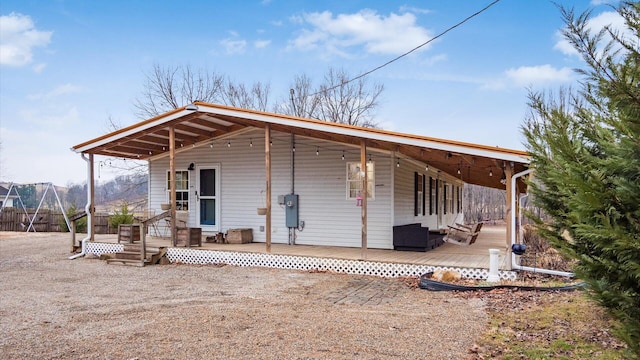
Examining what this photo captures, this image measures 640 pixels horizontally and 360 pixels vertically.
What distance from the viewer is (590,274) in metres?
2.66

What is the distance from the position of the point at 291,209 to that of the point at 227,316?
19.8 ft

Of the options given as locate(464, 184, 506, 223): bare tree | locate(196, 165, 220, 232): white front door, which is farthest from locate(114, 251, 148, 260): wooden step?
locate(464, 184, 506, 223): bare tree

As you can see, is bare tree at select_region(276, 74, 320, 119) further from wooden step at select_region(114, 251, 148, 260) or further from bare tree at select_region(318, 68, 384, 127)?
wooden step at select_region(114, 251, 148, 260)

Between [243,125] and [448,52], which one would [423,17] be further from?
[243,125]

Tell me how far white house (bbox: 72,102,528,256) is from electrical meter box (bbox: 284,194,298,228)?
25mm

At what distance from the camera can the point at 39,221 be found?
768 inches

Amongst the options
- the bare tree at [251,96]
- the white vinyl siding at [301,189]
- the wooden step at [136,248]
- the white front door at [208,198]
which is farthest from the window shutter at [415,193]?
the bare tree at [251,96]

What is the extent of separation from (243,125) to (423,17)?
764 centimetres

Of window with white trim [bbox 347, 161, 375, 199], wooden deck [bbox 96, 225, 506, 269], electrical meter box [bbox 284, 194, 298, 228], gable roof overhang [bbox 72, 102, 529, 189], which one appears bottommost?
wooden deck [bbox 96, 225, 506, 269]

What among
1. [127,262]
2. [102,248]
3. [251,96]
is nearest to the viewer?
[127,262]

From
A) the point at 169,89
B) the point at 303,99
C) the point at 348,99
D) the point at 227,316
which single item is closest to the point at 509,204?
the point at 227,316

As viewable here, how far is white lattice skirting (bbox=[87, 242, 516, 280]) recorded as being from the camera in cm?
820

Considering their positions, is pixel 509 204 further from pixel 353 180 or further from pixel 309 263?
pixel 353 180

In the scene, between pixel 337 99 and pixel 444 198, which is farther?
pixel 337 99
